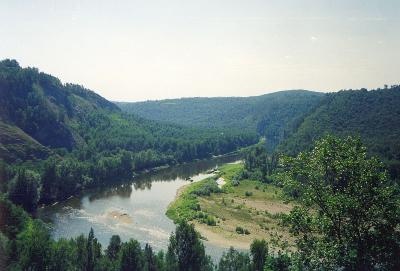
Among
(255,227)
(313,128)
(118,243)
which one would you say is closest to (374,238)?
(118,243)

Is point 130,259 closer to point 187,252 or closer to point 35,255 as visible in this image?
point 187,252

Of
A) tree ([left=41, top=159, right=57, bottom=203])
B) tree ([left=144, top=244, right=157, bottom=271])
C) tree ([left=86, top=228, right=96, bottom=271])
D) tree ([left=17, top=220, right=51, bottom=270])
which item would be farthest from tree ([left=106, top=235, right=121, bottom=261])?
tree ([left=41, top=159, right=57, bottom=203])

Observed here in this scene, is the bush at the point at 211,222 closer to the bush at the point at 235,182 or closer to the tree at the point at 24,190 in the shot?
the tree at the point at 24,190

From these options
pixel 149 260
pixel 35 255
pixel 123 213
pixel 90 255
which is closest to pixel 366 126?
pixel 123 213

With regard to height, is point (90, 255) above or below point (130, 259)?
above

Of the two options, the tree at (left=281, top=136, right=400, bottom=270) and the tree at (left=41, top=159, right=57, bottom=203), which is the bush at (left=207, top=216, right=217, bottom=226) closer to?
the tree at (left=41, top=159, right=57, bottom=203)

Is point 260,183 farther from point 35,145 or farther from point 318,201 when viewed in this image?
point 318,201
